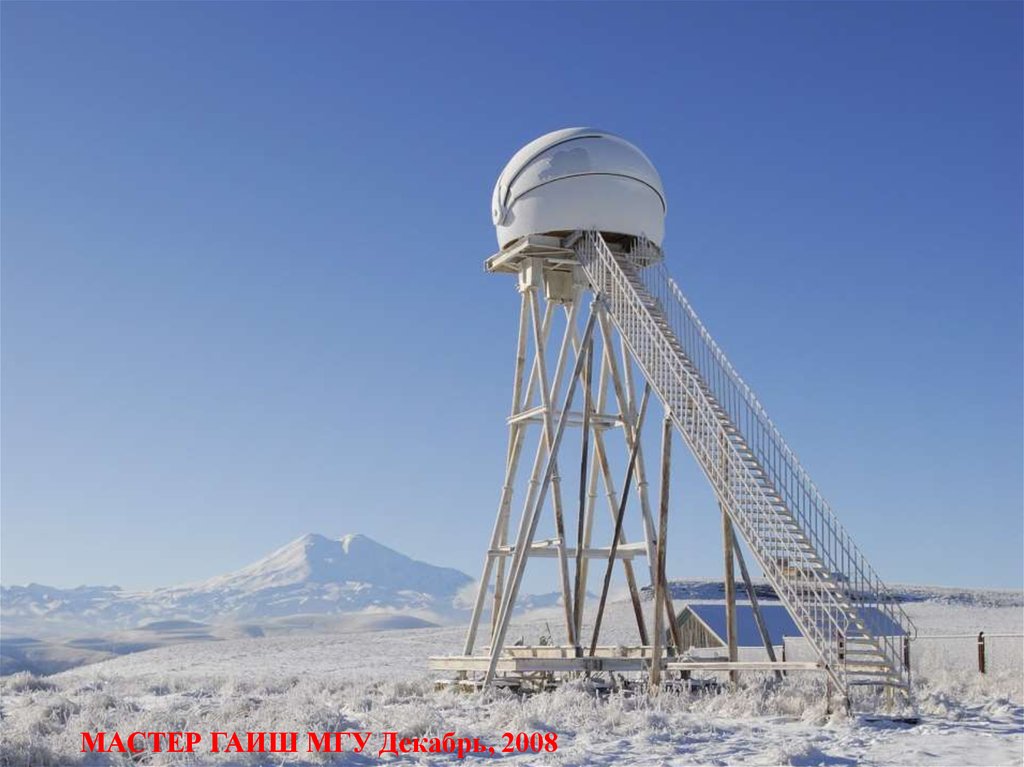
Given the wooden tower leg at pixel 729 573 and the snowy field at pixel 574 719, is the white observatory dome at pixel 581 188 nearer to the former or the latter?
the wooden tower leg at pixel 729 573

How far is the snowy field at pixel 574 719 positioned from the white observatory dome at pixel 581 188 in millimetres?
10243

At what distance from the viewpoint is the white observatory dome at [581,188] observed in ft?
89.0

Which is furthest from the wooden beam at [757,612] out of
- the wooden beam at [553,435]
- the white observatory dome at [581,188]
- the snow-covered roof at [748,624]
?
the snow-covered roof at [748,624]

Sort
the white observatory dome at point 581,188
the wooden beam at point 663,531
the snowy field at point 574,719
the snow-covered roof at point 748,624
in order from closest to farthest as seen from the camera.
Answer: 1. the snowy field at point 574,719
2. the wooden beam at point 663,531
3. the white observatory dome at point 581,188
4. the snow-covered roof at point 748,624

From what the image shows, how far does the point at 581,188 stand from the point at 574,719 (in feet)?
41.1

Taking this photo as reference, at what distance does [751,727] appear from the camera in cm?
1853

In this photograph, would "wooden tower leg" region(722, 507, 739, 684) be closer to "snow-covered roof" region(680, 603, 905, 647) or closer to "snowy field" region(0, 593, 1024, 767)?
"snowy field" region(0, 593, 1024, 767)

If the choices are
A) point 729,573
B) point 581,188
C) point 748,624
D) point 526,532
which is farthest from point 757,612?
point 748,624

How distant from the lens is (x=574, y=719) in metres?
19.1

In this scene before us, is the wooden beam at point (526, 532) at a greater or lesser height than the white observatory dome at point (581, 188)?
lesser

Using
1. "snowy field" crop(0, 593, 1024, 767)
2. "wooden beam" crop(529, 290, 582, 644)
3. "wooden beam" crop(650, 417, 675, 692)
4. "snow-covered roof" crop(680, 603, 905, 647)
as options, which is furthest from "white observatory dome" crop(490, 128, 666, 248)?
"snow-covered roof" crop(680, 603, 905, 647)

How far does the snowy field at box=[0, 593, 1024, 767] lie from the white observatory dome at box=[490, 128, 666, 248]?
33.6 ft

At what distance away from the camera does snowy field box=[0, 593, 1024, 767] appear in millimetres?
15703

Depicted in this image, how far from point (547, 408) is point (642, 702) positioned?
768 centimetres
